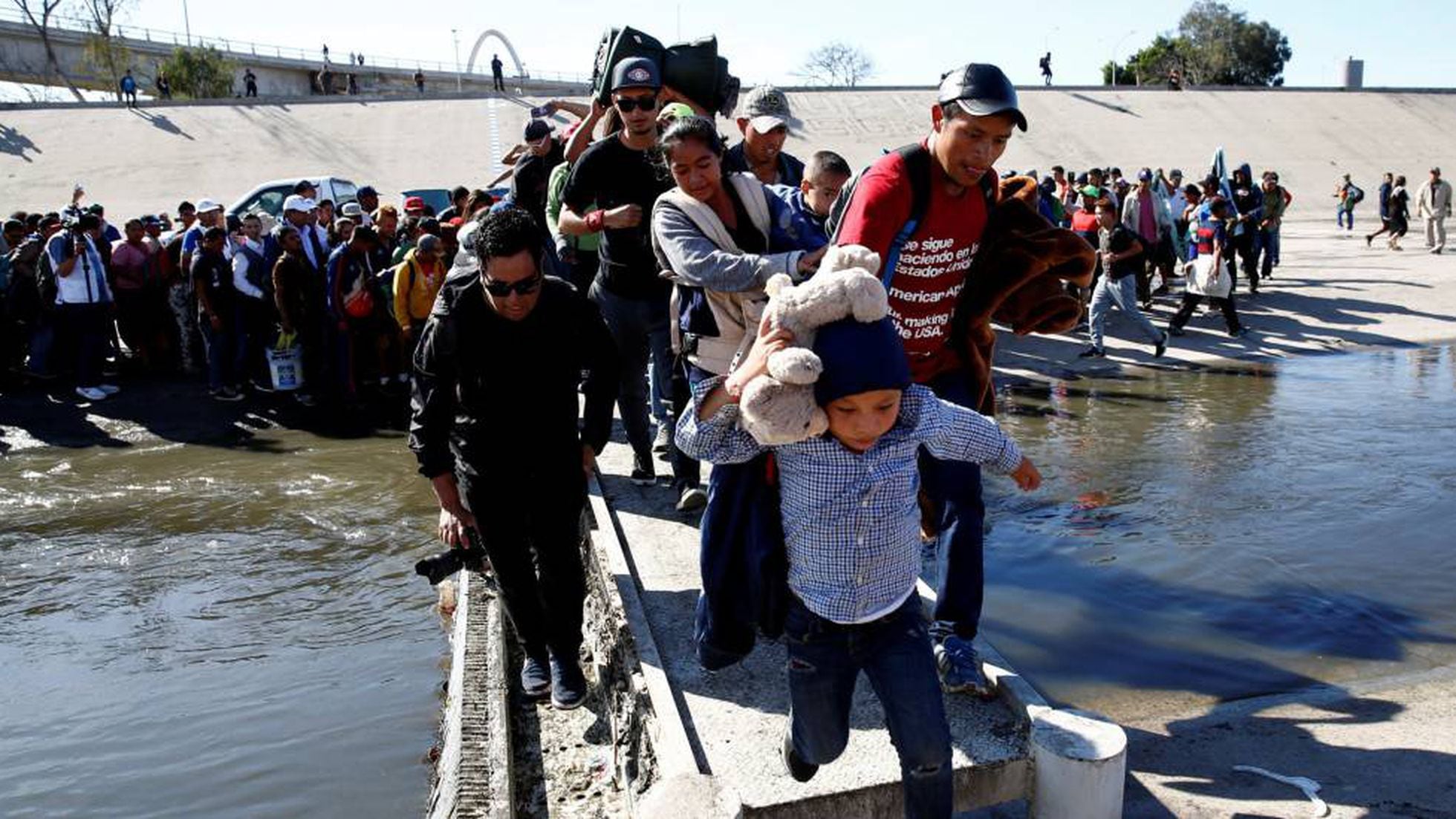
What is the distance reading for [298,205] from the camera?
1183cm

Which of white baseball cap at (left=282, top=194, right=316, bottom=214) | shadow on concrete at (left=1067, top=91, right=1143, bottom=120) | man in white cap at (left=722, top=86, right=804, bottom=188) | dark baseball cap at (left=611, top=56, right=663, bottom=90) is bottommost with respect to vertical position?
white baseball cap at (left=282, top=194, right=316, bottom=214)

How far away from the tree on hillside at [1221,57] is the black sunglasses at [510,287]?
7330 centimetres

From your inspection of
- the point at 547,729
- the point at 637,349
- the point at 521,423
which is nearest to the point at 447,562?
the point at 521,423

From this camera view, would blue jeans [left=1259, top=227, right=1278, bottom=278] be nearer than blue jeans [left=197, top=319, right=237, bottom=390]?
No

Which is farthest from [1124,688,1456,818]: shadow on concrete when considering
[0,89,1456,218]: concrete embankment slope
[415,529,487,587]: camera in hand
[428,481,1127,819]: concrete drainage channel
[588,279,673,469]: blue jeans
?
[0,89,1456,218]: concrete embankment slope

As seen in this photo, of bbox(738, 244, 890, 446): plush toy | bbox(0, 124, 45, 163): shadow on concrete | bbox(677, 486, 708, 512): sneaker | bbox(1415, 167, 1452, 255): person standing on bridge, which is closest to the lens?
bbox(738, 244, 890, 446): plush toy

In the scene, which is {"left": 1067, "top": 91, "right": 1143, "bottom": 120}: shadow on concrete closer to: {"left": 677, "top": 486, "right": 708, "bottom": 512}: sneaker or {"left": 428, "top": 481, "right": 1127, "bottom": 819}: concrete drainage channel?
{"left": 677, "top": 486, "right": 708, "bottom": 512}: sneaker

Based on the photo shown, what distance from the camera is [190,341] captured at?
1218cm

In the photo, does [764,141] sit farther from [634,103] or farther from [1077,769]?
[1077,769]

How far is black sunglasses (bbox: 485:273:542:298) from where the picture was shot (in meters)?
3.75

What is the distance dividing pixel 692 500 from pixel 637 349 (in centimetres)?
78

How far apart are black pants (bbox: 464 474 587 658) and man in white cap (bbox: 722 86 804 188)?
1892 mm

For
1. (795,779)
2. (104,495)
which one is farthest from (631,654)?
(104,495)

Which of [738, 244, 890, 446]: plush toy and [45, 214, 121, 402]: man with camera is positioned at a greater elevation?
[738, 244, 890, 446]: plush toy
